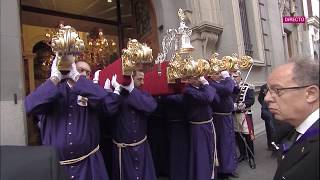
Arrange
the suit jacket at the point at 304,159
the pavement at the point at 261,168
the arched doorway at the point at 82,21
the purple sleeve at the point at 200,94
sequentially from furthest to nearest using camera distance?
the arched doorway at the point at 82,21, the pavement at the point at 261,168, the purple sleeve at the point at 200,94, the suit jacket at the point at 304,159

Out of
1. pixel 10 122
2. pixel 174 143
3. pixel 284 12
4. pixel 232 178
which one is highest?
pixel 284 12

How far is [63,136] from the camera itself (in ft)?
11.0

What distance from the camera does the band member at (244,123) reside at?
712cm

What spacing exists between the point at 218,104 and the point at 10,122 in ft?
10.4

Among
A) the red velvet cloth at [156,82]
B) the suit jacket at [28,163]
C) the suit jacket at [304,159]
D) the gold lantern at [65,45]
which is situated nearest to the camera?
the suit jacket at [28,163]

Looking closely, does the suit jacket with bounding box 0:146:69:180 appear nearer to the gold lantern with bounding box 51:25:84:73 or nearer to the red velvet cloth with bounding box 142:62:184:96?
the gold lantern with bounding box 51:25:84:73

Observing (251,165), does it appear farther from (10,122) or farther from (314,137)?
(314,137)

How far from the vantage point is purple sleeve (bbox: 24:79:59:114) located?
3.18m

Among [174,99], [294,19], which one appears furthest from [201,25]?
[174,99]

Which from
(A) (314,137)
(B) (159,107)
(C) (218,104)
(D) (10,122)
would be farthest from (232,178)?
(A) (314,137)

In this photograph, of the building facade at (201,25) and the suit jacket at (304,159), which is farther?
the building facade at (201,25)

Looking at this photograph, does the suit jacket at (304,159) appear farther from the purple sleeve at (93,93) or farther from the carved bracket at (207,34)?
the carved bracket at (207,34)

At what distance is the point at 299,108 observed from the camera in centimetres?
198

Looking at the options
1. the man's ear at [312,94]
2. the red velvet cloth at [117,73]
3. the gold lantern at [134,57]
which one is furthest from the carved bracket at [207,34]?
the man's ear at [312,94]
